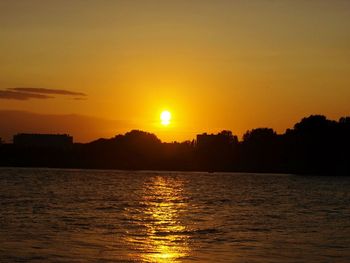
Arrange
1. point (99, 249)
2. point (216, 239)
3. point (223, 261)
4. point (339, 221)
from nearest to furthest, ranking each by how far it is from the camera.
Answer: point (223, 261) → point (99, 249) → point (216, 239) → point (339, 221)

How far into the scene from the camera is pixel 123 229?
1950 inches

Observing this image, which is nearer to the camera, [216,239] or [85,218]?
[216,239]

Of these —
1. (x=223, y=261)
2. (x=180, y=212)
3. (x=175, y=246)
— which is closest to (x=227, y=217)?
(x=180, y=212)

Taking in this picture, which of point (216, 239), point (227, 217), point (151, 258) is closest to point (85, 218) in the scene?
point (227, 217)

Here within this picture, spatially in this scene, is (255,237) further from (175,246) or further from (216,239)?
(175,246)

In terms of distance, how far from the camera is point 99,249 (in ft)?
126

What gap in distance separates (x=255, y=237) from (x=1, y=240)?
48.6ft

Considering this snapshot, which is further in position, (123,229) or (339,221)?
(339,221)

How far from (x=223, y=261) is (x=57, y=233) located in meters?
13.7

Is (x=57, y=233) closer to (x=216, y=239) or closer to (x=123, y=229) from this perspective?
(x=123, y=229)

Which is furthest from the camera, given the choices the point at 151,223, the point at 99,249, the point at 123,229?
the point at 151,223

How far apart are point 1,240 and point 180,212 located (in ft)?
94.4

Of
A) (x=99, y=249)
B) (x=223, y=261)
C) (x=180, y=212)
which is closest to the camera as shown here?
(x=223, y=261)

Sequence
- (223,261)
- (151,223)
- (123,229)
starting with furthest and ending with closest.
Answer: (151,223), (123,229), (223,261)
